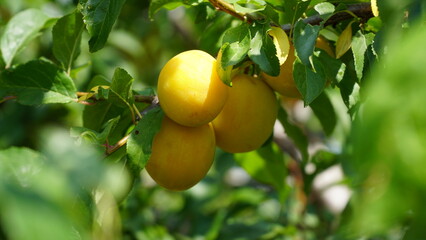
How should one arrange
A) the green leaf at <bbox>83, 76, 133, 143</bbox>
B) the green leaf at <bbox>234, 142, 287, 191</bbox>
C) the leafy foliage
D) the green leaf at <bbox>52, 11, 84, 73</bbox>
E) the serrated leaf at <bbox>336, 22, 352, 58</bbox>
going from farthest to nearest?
1. the green leaf at <bbox>234, 142, 287, 191</bbox>
2. the green leaf at <bbox>52, 11, 84, 73</bbox>
3. the green leaf at <bbox>83, 76, 133, 143</bbox>
4. the serrated leaf at <bbox>336, 22, 352, 58</bbox>
5. the leafy foliage

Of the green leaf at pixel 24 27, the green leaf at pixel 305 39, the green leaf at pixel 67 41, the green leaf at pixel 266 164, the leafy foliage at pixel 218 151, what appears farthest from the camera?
the green leaf at pixel 266 164

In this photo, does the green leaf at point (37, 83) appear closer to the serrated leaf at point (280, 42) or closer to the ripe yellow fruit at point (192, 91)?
the ripe yellow fruit at point (192, 91)

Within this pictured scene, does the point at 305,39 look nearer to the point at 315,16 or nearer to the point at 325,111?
the point at 315,16

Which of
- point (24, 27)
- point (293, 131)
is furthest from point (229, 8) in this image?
point (24, 27)

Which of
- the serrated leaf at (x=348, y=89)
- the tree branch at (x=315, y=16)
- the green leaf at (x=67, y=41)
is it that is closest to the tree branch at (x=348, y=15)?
the tree branch at (x=315, y=16)

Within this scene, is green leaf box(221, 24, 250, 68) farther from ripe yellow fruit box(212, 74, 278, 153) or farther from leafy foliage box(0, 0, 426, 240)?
ripe yellow fruit box(212, 74, 278, 153)

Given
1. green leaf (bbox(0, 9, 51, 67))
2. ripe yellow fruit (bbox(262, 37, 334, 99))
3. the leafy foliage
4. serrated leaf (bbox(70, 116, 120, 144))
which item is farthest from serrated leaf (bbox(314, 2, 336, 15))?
green leaf (bbox(0, 9, 51, 67))
